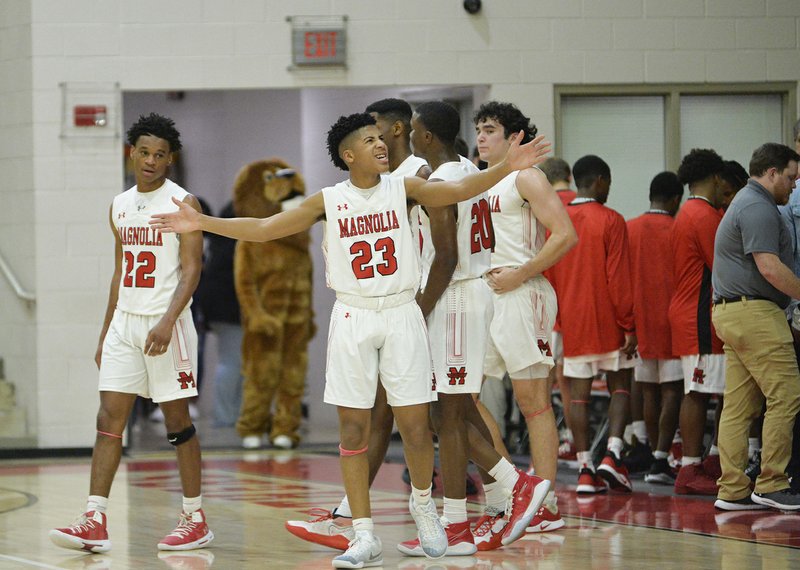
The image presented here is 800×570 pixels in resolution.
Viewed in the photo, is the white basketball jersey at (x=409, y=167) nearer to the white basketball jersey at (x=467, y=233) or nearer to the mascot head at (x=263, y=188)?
the white basketball jersey at (x=467, y=233)

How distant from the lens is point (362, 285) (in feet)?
18.0

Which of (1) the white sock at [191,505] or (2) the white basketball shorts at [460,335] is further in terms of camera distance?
(1) the white sock at [191,505]

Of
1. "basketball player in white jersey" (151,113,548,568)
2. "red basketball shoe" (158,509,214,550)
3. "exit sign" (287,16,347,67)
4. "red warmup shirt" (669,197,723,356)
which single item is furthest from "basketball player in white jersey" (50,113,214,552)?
"exit sign" (287,16,347,67)

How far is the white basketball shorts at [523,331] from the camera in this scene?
6348mm

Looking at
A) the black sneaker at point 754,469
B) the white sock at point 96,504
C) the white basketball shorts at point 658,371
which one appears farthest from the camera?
the white basketball shorts at point 658,371

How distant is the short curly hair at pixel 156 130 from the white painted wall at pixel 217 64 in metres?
4.25

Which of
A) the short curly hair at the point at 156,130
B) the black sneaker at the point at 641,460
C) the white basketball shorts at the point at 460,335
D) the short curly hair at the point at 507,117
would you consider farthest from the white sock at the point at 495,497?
the black sneaker at the point at 641,460

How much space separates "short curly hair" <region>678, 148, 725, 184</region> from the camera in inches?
314

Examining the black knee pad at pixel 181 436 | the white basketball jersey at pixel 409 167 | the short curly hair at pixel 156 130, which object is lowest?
the black knee pad at pixel 181 436

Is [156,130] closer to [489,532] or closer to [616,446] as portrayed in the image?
[489,532]

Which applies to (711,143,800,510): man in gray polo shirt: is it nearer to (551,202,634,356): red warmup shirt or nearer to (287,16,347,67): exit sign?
(551,202,634,356): red warmup shirt

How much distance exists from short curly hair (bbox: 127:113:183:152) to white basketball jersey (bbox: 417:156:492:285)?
124 centimetres

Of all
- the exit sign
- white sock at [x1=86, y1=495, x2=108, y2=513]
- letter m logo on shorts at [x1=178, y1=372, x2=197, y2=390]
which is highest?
the exit sign

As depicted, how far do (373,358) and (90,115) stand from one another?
5752mm
